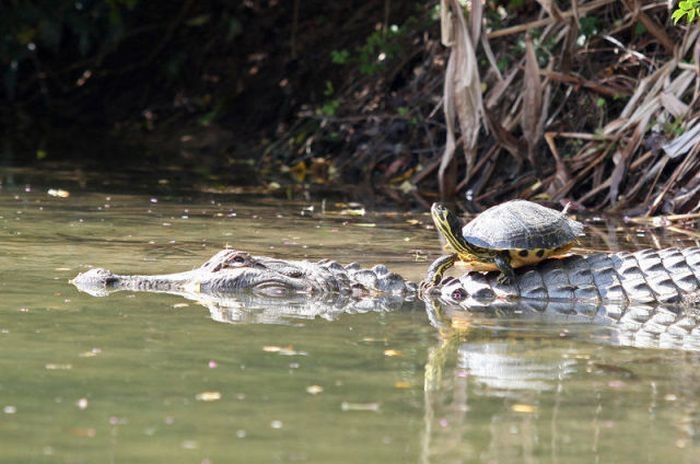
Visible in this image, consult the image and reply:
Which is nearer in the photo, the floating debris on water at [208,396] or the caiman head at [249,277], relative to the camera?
the floating debris on water at [208,396]

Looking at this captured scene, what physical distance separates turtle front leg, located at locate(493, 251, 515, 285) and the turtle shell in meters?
0.17

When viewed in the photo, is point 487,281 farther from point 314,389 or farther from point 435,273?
point 314,389

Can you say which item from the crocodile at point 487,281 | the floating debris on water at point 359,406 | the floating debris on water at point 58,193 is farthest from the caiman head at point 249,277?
the floating debris on water at point 58,193

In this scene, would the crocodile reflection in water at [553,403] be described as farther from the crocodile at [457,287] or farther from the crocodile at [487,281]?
the crocodile at [487,281]

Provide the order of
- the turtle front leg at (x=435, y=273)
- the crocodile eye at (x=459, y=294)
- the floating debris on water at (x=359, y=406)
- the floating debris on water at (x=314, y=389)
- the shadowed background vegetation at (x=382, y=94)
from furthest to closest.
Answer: the shadowed background vegetation at (x=382, y=94)
the turtle front leg at (x=435, y=273)
the crocodile eye at (x=459, y=294)
the floating debris on water at (x=314, y=389)
the floating debris on water at (x=359, y=406)

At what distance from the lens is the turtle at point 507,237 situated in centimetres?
816

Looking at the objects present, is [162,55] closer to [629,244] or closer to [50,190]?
[50,190]

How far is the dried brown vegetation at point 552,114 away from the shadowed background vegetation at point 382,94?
0.02 m

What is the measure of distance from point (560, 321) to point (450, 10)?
5.28m

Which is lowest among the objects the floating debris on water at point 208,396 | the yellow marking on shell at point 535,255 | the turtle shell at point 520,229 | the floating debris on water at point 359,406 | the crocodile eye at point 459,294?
the floating debris on water at point 359,406

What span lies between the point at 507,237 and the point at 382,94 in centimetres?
903

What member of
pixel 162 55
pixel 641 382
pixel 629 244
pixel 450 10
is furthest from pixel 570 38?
pixel 162 55

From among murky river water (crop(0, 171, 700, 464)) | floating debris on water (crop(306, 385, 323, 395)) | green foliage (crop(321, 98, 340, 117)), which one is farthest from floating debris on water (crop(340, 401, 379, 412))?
green foliage (crop(321, 98, 340, 117))

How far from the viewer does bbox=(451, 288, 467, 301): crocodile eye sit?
27.6 feet
